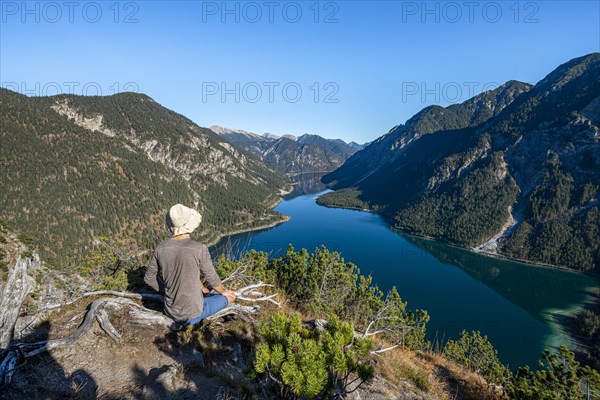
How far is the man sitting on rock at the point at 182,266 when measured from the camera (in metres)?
5.49

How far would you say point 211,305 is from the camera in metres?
6.39

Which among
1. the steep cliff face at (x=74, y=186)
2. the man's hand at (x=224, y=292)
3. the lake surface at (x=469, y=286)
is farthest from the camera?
the steep cliff face at (x=74, y=186)

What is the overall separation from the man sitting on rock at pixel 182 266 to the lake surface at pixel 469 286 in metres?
39.6

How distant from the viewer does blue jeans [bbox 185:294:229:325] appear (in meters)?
6.14

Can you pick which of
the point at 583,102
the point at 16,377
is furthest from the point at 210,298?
the point at 583,102

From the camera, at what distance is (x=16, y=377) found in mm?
4652

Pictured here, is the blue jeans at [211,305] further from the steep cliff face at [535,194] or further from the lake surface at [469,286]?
the steep cliff face at [535,194]

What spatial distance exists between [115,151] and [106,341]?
7139 inches

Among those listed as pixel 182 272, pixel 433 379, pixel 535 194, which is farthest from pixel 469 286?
pixel 182 272

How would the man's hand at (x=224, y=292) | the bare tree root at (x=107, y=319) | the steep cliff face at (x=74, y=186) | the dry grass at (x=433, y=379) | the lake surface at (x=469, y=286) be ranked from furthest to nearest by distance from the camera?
the steep cliff face at (x=74, y=186) → the lake surface at (x=469, y=286) → the dry grass at (x=433, y=379) → the man's hand at (x=224, y=292) → the bare tree root at (x=107, y=319)

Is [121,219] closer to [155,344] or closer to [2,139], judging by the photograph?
[2,139]

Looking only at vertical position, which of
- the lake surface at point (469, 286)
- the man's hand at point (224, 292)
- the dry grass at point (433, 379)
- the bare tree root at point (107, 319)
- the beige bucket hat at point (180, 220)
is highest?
the beige bucket hat at point (180, 220)

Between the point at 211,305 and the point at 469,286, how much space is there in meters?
107

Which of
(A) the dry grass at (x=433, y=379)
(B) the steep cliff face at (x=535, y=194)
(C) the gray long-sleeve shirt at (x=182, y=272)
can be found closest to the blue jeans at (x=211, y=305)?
(C) the gray long-sleeve shirt at (x=182, y=272)
